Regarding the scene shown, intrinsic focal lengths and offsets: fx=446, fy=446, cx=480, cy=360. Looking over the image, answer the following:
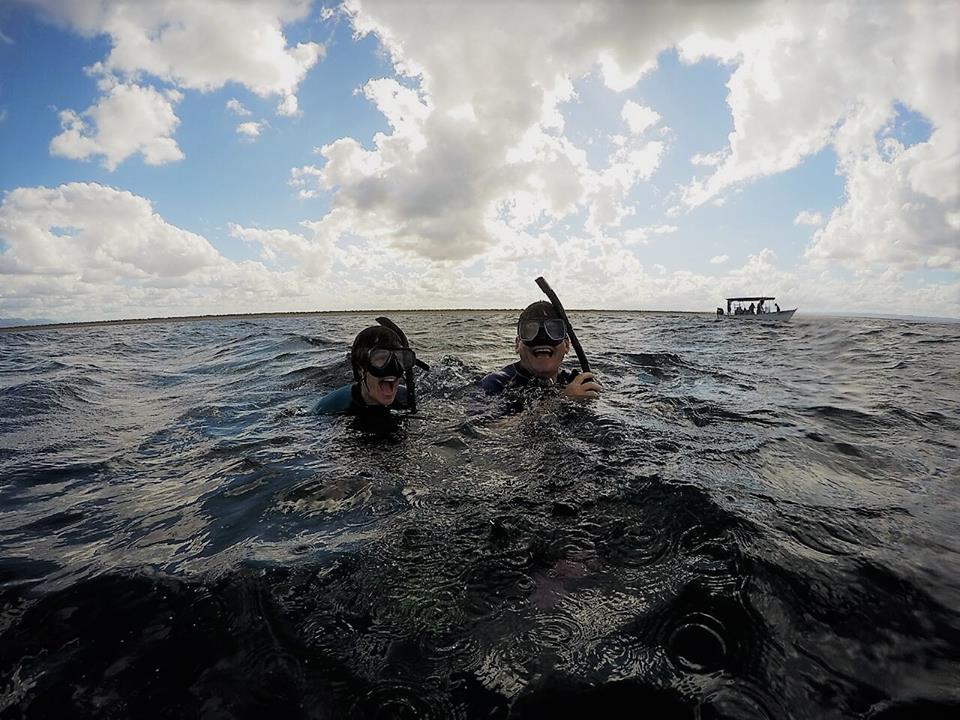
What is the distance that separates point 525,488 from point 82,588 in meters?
2.50

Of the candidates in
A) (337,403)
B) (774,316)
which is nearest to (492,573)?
(337,403)

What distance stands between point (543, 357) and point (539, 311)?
0.59m

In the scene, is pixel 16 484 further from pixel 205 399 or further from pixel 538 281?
pixel 538 281

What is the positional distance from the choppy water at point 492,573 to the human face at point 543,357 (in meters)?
1.03

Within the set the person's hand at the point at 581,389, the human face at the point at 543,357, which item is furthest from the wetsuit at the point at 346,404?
the person's hand at the point at 581,389

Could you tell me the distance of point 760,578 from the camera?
6.73ft

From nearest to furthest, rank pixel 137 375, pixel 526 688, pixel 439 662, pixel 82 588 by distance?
pixel 526 688 < pixel 439 662 < pixel 82 588 < pixel 137 375

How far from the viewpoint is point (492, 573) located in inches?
86.1

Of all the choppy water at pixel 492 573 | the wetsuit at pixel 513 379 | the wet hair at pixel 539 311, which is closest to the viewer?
the choppy water at pixel 492 573

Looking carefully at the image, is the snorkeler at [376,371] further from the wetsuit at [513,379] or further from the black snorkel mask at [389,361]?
the wetsuit at [513,379]

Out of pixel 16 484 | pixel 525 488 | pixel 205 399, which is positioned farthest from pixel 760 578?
pixel 205 399

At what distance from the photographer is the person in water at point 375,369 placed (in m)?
5.12

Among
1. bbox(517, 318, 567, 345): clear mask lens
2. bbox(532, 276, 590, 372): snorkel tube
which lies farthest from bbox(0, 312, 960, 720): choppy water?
bbox(532, 276, 590, 372): snorkel tube

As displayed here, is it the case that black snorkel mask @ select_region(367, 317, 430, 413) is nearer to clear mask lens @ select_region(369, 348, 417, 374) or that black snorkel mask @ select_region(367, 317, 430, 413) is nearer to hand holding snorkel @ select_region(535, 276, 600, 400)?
clear mask lens @ select_region(369, 348, 417, 374)
